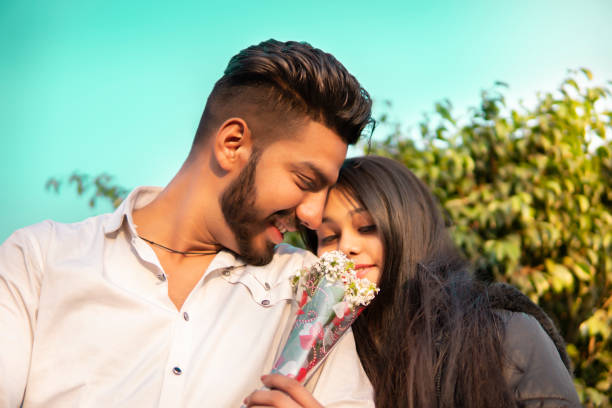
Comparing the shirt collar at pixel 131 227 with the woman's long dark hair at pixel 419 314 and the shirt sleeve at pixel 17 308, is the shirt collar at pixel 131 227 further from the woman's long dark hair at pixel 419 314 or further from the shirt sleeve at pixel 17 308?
the woman's long dark hair at pixel 419 314

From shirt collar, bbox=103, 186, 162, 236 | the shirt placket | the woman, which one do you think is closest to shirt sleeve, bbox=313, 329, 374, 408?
the woman

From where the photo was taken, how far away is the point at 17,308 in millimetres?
2238

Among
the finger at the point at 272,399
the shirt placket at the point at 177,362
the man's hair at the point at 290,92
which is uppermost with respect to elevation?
the man's hair at the point at 290,92

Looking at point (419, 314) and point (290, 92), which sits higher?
point (290, 92)

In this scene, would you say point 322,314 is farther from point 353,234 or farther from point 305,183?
point 353,234

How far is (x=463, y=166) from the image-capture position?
4.24 meters

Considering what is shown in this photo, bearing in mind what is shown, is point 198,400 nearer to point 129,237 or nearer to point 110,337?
point 110,337

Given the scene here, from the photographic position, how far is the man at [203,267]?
7.17 feet

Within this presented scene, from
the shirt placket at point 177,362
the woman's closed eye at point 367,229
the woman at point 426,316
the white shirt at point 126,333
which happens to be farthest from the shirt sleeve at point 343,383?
the woman's closed eye at point 367,229

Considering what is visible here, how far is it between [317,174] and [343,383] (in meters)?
0.98

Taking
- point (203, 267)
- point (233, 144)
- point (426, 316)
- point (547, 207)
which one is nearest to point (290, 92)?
point (233, 144)

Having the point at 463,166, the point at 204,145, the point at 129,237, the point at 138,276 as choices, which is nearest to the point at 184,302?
the point at 138,276

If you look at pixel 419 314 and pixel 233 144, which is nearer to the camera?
pixel 419 314

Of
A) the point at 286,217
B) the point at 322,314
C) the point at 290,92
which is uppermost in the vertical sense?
the point at 290,92
